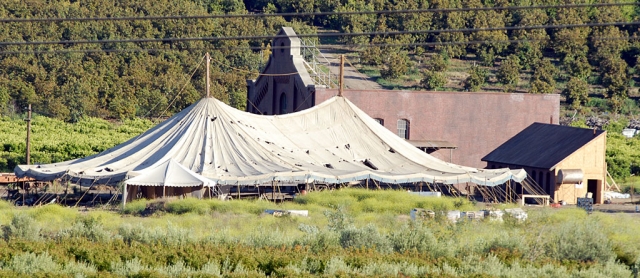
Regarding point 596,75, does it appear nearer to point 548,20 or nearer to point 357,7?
point 548,20

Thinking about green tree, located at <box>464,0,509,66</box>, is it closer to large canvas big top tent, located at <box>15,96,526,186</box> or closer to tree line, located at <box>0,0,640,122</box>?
tree line, located at <box>0,0,640,122</box>

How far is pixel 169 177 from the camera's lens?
3662 cm

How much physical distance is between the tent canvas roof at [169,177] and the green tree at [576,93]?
186ft

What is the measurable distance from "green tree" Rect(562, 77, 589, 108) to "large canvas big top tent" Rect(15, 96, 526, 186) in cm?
4695

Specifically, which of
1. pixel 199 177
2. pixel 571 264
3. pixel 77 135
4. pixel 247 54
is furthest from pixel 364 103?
pixel 247 54

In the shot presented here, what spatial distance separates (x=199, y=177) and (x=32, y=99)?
152 feet

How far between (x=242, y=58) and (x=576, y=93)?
27960 millimetres

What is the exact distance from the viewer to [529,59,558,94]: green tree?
87438 mm

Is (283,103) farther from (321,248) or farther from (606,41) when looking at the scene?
(606,41)

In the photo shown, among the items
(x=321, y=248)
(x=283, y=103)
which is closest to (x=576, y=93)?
(x=283, y=103)

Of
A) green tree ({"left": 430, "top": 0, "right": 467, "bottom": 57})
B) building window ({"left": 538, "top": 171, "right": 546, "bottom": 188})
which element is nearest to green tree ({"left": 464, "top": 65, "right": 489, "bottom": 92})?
green tree ({"left": 430, "top": 0, "right": 467, "bottom": 57})

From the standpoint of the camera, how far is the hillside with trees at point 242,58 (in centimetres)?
8194

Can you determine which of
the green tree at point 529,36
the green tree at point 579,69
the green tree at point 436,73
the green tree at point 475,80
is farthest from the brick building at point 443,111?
the green tree at point 579,69

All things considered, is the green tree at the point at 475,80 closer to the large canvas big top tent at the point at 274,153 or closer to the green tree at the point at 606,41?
the green tree at the point at 606,41
